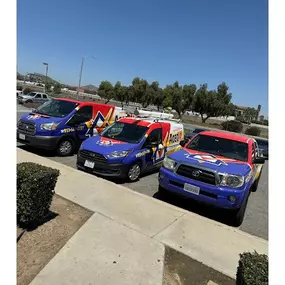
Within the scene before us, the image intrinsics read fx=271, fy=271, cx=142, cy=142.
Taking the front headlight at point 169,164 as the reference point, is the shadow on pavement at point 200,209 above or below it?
below

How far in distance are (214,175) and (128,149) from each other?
259cm

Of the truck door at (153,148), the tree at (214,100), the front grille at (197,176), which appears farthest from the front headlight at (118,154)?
the tree at (214,100)

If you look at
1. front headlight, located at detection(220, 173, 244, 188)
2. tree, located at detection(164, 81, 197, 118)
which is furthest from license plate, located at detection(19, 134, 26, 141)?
tree, located at detection(164, 81, 197, 118)

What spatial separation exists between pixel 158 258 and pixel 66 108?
→ 7.00 meters

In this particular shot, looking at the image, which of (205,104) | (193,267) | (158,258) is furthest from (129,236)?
(205,104)

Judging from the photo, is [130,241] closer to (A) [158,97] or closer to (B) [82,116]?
(B) [82,116]

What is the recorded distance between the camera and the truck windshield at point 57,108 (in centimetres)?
920

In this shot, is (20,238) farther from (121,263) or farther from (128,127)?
(128,127)

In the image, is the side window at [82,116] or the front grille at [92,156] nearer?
the front grille at [92,156]

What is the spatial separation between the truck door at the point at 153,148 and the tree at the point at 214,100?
39981mm

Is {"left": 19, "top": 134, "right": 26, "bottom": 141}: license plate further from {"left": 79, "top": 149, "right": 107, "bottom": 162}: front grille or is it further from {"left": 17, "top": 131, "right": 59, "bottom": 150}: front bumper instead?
{"left": 79, "top": 149, "right": 107, "bottom": 162}: front grille

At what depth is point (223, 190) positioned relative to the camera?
5.02 m

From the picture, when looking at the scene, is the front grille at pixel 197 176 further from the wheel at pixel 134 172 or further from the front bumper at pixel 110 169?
the wheel at pixel 134 172

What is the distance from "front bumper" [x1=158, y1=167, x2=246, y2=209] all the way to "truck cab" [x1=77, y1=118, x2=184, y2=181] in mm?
1615
